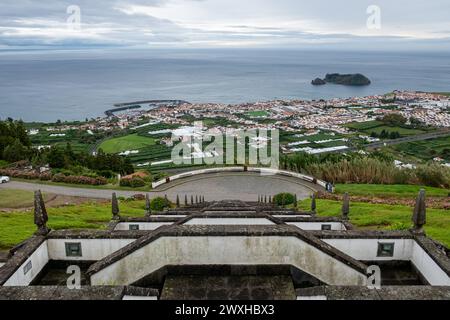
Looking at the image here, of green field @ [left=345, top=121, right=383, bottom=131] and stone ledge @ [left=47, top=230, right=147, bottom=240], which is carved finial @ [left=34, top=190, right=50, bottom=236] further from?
green field @ [left=345, top=121, right=383, bottom=131]

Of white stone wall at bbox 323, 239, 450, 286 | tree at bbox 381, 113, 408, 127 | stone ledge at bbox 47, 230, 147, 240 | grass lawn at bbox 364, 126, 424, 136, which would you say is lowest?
grass lawn at bbox 364, 126, 424, 136

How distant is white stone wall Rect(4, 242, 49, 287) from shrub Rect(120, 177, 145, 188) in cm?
2033

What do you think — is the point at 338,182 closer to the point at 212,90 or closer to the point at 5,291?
the point at 5,291

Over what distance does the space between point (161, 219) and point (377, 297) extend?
785cm

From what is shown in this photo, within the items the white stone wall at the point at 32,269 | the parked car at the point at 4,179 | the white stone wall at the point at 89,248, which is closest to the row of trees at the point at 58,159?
the parked car at the point at 4,179

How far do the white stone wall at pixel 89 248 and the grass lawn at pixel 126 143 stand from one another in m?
60.2

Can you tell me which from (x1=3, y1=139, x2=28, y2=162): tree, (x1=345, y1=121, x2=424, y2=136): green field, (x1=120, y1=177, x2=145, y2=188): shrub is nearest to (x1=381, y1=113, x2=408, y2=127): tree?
(x1=345, y1=121, x2=424, y2=136): green field

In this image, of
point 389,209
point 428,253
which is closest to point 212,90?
point 389,209

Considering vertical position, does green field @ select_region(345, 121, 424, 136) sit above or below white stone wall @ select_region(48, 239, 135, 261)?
below

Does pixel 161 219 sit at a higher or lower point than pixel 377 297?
lower

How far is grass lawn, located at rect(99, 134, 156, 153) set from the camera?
230 feet

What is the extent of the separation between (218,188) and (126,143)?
49656mm

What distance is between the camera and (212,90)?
572ft

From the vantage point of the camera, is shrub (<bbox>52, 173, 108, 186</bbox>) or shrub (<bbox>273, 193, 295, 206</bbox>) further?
Result: shrub (<bbox>52, 173, 108, 186</bbox>)
